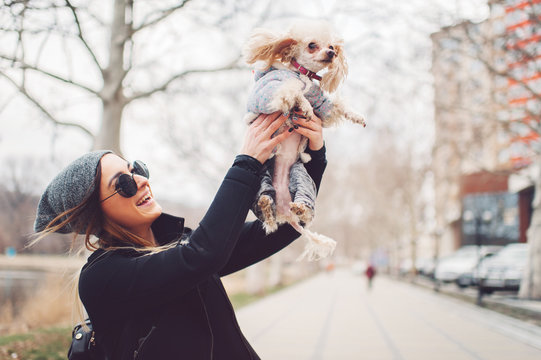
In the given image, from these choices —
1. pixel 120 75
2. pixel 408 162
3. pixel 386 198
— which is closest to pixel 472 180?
pixel 386 198

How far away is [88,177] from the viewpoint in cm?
176

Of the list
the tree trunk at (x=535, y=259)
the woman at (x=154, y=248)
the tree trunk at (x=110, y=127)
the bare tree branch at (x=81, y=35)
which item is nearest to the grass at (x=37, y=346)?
the tree trunk at (x=110, y=127)

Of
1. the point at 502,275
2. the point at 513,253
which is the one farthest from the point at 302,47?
the point at 513,253

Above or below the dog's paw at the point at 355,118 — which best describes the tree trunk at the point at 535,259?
below

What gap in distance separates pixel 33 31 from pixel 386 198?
3581 centimetres

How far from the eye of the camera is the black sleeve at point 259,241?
76.7 inches

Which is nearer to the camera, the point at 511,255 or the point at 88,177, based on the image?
the point at 88,177

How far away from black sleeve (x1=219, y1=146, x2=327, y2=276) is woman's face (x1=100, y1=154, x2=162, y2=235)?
0.38 meters

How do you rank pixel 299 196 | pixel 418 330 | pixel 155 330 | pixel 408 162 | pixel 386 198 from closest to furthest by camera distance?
pixel 155 330
pixel 299 196
pixel 418 330
pixel 408 162
pixel 386 198

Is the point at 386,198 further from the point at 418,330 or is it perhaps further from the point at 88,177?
the point at 88,177

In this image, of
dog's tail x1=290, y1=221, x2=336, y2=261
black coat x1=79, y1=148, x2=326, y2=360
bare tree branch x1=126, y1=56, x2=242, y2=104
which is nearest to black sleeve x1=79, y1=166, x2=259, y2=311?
black coat x1=79, y1=148, x2=326, y2=360

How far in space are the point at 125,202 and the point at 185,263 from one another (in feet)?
1.41

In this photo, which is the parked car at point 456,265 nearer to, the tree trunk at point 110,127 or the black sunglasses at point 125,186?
the tree trunk at point 110,127

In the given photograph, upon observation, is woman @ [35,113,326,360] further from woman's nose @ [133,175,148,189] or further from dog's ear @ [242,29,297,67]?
dog's ear @ [242,29,297,67]
